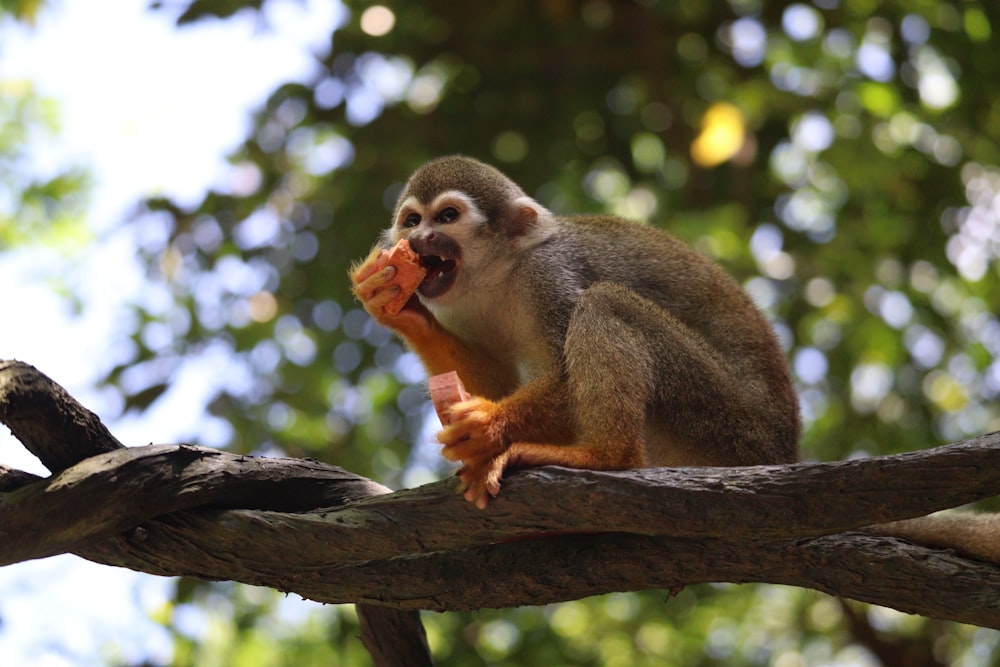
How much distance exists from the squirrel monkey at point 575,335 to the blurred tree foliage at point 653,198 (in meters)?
2.76

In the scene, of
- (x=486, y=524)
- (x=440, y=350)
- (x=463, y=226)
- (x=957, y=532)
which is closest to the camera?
(x=486, y=524)

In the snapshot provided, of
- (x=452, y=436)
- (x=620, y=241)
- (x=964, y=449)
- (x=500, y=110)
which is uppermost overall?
(x=500, y=110)

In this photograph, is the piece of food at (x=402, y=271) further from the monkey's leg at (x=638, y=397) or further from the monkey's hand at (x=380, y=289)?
the monkey's leg at (x=638, y=397)

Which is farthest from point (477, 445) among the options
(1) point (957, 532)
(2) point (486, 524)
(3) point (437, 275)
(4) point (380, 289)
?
(1) point (957, 532)

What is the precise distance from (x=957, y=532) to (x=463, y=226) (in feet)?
7.15

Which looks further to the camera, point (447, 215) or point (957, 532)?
point (447, 215)

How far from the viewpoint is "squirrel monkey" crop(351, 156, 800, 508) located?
3150 millimetres

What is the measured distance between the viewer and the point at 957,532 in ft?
9.16

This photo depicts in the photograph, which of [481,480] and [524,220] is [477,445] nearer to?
[481,480]

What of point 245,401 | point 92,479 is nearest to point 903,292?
point 245,401

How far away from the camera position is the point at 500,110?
7238 millimetres

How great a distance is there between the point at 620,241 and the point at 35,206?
288 inches

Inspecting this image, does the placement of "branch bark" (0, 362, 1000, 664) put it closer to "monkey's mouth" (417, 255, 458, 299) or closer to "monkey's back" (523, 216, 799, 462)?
"monkey's back" (523, 216, 799, 462)

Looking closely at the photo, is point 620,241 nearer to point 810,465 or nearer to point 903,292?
point 810,465
